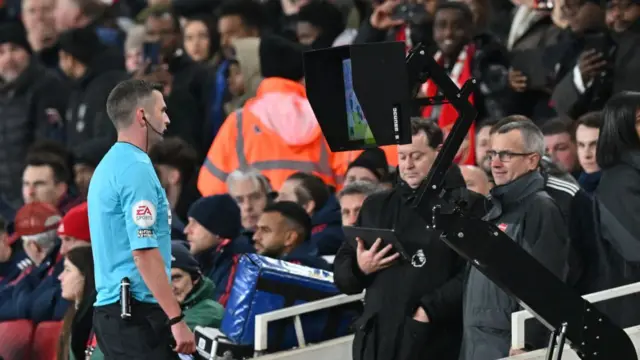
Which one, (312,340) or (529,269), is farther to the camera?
(312,340)

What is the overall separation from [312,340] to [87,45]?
602 cm

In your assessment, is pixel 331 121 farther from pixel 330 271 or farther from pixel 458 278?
pixel 330 271

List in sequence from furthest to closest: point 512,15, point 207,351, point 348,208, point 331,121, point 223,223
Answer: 1. point 512,15
2. point 223,223
3. point 348,208
4. point 207,351
5. point 331,121

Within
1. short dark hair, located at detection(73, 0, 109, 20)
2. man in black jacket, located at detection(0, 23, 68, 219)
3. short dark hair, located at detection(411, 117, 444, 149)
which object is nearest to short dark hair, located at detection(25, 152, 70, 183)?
man in black jacket, located at detection(0, 23, 68, 219)

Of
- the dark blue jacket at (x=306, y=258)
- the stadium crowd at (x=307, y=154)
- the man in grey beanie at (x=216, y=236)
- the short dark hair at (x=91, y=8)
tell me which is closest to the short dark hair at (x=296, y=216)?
the stadium crowd at (x=307, y=154)

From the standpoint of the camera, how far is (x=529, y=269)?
629 centimetres

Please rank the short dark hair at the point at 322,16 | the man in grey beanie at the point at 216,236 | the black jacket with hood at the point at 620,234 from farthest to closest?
the short dark hair at the point at 322,16 → the man in grey beanie at the point at 216,236 → the black jacket with hood at the point at 620,234

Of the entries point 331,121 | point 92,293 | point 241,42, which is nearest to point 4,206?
point 241,42

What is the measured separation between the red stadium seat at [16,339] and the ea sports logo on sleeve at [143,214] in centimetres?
324

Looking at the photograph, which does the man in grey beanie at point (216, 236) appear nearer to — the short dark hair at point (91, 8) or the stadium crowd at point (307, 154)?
the stadium crowd at point (307, 154)

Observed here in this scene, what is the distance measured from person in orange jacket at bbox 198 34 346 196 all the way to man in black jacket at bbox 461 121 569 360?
345cm

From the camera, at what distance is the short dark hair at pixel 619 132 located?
7.63 metres

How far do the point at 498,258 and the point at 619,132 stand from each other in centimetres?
167

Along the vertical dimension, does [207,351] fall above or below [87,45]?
below
